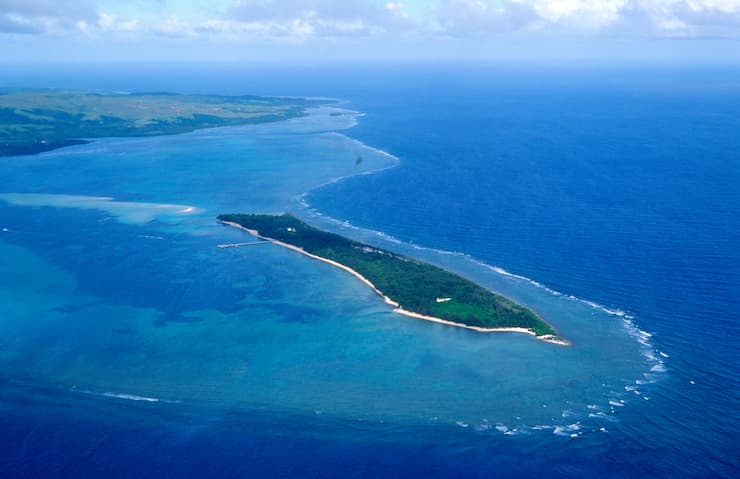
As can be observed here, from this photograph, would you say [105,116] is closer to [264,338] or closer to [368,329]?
[264,338]

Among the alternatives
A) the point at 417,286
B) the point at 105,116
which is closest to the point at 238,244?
the point at 417,286

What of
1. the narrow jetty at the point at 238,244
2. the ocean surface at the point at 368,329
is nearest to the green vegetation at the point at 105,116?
the ocean surface at the point at 368,329

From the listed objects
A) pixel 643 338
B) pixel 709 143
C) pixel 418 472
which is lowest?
pixel 418 472

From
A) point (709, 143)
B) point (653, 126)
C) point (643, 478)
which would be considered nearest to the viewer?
point (643, 478)

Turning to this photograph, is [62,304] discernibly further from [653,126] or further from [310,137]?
[653,126]

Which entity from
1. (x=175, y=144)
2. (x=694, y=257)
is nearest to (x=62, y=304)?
(x=694, y=257)

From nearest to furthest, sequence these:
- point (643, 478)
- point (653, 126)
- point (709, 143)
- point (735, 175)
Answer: point (643, 478) → point (735, 175) → point (709, 143) → point (653, 126)
